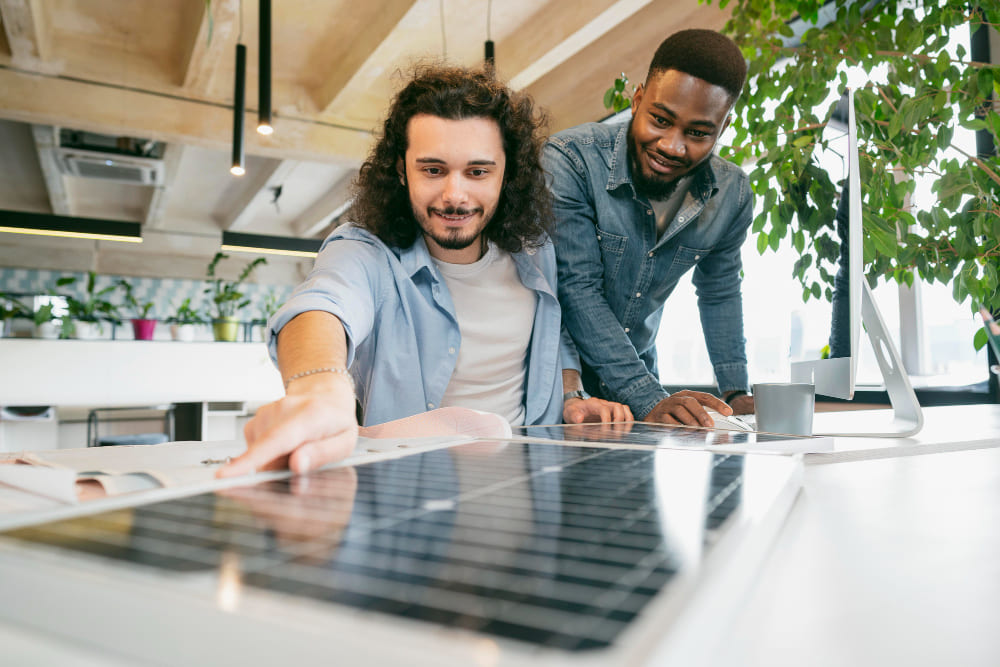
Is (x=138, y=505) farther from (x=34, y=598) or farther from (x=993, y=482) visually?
(x=993, y=482)

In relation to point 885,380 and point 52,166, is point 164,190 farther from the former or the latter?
point 885,380

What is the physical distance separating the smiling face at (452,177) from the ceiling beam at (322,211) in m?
6.78

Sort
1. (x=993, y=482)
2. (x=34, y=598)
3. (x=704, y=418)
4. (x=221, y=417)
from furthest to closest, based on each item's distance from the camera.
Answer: (x=221, y=417) → (x=704, y=418) → (x=993, y=482) → (x=34, y=598)

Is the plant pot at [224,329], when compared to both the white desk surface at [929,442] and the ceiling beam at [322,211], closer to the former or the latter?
the ceiling beam at [322,211]

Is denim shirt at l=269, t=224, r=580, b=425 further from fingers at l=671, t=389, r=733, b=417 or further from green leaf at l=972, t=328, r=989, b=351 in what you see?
green leaf at l=972, t=328, r=989, b=351

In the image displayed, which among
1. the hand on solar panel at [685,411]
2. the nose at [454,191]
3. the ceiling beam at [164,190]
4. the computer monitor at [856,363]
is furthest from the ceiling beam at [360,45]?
the computer monitor at [856,363]

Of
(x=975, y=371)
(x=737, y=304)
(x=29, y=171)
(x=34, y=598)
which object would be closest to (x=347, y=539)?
(x=34, y=598)

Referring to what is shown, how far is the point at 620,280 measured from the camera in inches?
75.5

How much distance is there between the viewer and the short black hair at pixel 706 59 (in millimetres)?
1597

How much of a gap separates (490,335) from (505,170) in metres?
0.51

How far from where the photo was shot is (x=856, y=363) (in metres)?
1.07

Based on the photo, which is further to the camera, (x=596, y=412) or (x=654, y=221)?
(x=654, y=221)

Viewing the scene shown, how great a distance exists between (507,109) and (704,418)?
96 centimetres

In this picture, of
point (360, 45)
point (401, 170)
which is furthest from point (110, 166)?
point (401, 170)
